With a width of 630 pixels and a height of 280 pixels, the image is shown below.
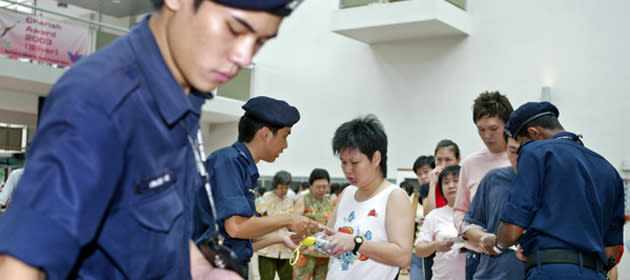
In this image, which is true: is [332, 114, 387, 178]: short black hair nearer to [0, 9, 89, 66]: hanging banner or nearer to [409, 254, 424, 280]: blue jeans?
[409, 254, 424, 280]: blue jeans

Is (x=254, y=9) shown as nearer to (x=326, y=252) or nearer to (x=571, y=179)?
(x=326, y=252)

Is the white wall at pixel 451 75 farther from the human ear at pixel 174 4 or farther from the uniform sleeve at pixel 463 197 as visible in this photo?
the human ear at pixel 174 4

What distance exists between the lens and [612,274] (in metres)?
3.48

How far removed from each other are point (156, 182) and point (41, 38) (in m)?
10.3

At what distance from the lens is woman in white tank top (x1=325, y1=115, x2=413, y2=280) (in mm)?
2643

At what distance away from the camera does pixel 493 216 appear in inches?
122

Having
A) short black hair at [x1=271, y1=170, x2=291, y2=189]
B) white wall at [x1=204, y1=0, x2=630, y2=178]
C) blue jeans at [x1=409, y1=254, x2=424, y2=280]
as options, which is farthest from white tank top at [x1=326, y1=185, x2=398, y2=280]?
white wall at [x1=204, y1=0, x2=630, y2=178]

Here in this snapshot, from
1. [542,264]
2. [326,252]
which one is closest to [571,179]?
[542,264]

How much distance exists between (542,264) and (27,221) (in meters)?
2.22

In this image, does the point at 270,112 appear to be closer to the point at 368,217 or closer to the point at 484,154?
the point at 368,217

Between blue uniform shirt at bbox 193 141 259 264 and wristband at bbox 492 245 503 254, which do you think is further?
wristband at bbox 492 245 503 254

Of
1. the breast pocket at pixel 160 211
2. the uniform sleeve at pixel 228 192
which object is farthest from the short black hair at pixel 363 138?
the breast pocket at pixel 160 211

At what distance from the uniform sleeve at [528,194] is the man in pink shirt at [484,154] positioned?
32.7 inches

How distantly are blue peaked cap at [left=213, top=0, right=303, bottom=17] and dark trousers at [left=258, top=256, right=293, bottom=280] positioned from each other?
6229 millimetres
